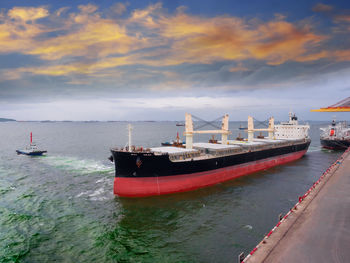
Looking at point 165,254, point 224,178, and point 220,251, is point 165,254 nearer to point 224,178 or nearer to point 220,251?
point 220,251

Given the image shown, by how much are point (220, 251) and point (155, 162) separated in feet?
43.7

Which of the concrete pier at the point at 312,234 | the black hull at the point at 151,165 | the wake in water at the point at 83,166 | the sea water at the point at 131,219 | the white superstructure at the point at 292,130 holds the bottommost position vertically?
the sea water at the point at 131,219

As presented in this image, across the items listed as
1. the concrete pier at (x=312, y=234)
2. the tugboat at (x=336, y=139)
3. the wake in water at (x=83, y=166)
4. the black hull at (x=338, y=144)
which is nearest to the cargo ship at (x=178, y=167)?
the wake in water at (x=83, y=166)

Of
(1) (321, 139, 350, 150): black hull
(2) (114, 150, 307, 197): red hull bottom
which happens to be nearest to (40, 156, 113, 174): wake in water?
(2) (114, 150, 307, 197): red hull bottom

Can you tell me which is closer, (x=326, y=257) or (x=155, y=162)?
(x=326, y=257)

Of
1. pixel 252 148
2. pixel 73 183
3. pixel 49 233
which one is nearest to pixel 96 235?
pixel 49 233

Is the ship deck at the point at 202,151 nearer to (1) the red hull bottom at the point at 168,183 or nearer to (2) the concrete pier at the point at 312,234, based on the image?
(1) the red hull bottom at the point at 168,183

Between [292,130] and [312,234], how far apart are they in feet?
190

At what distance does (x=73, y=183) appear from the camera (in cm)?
3306

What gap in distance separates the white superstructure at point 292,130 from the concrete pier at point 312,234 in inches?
1824

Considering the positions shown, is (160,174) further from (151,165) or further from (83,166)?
(83,166)

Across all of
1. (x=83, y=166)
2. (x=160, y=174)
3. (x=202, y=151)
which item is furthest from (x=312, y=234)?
(x=83, y=166)

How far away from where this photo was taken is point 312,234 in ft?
45.8

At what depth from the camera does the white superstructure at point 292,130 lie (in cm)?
6338
